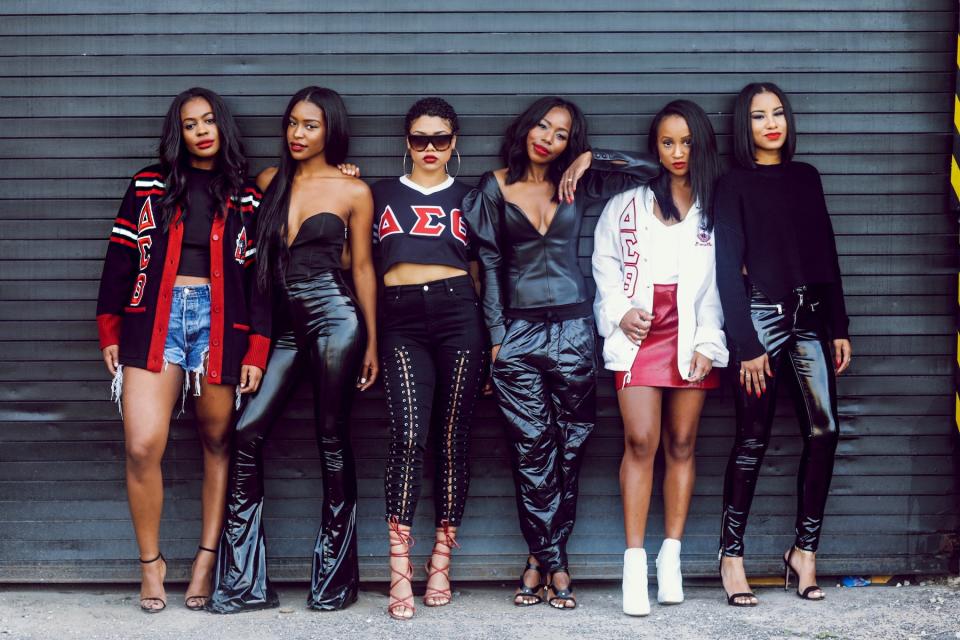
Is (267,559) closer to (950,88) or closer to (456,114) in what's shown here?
(456,114)

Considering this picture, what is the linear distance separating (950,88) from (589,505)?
2.75 metres

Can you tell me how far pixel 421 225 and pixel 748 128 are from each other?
1.62m

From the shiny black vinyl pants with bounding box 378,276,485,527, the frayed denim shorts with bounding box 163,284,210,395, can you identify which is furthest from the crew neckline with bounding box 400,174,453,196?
the frayed denim shorts with bounding box 163,284,210,395

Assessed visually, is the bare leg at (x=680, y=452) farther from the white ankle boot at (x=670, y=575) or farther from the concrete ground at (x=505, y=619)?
the concrete ground at (x=505, y=619)

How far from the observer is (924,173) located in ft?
17.4

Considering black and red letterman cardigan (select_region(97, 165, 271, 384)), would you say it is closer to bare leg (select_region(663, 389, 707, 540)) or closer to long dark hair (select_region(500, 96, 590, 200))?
long dark hair (select_region(500, 96, 590, 200))

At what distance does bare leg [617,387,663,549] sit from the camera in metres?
4.93

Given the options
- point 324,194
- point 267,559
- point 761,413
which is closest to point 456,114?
point 324,194

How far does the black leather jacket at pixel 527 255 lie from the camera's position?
4.91m

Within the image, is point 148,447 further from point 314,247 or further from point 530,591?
point 530,591

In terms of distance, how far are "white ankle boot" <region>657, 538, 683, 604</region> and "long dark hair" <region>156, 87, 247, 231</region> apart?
2614 mm

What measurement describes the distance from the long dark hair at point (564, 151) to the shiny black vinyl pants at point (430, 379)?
2.03 feet

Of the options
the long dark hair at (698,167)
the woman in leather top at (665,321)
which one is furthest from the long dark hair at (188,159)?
the long dark hair at (698,167)

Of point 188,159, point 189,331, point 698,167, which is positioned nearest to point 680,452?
point 698,167
